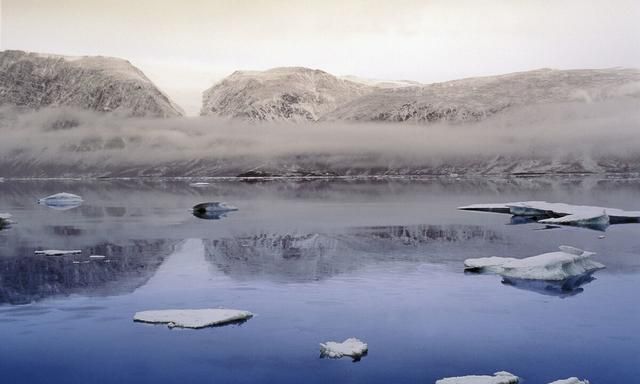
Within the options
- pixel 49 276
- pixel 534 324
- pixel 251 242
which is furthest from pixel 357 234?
pixel 534 324

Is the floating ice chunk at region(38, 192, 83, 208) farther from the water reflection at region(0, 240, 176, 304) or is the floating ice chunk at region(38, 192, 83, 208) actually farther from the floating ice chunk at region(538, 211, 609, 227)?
the floating ice chunk at region(538, 211, 609, 227)

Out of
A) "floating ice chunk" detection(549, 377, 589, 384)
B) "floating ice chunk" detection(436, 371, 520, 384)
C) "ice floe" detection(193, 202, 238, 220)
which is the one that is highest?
"floating ice chunk" detection(549, 377, 589, 384)

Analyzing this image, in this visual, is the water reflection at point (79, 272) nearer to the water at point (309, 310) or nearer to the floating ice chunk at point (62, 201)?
the water at point (309, 310)

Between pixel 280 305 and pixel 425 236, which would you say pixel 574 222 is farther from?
pixel 280 305

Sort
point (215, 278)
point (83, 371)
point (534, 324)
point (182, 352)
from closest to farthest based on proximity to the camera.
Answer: point (83, 371), point (182, 352), point (534, 324), point (215, 278)

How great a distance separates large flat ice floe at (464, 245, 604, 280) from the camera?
2100cm

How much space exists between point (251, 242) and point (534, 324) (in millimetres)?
18370

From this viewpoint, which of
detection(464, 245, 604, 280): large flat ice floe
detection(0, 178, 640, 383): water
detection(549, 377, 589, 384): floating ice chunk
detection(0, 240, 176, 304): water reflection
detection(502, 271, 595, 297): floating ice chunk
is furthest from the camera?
detection(464, 245, 604, 280): large flat ice floe

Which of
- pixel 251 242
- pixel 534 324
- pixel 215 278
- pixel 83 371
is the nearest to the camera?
pixel 83 371

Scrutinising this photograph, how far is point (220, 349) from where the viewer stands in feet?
45.4

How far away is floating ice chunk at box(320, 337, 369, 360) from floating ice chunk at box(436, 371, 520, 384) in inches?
80.7

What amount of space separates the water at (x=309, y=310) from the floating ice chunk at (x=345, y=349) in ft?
0.55

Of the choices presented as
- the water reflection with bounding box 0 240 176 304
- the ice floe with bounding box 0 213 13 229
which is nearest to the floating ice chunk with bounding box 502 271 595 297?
the water reflection with bounding box 0 240 176 304

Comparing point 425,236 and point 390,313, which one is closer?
point 390,313
